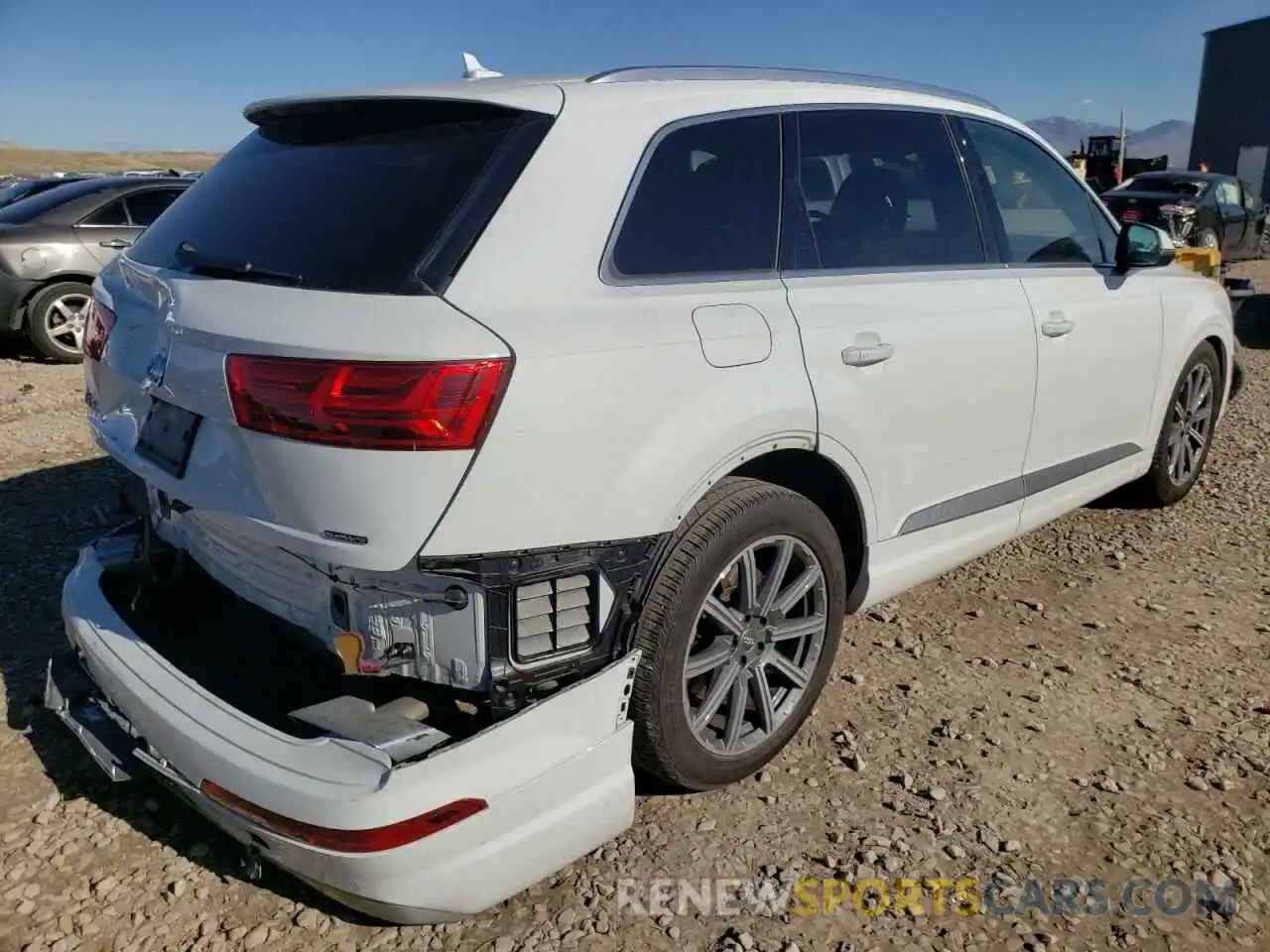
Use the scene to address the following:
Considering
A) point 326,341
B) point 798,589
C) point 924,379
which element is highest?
point 326,341

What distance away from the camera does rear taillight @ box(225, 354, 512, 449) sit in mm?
1955

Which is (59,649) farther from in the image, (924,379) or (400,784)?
(924,379)

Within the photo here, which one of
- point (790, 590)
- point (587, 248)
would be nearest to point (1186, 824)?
point (790, 590)

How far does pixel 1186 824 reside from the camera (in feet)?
8.68

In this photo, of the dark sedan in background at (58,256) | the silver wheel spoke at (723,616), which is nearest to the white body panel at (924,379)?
the silver wheel spoke at (723,616)

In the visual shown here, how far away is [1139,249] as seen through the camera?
3.97m

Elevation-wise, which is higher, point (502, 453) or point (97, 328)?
point (97, 328)

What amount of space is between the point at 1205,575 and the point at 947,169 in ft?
7.17

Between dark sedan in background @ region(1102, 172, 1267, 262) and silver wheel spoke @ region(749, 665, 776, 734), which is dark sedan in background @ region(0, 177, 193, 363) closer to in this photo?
silver wheel spoke @ region(749, 665, 776, 734)

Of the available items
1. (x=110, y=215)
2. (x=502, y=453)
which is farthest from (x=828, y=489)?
(x=110, y=215)

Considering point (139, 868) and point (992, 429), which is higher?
point (992, 429)

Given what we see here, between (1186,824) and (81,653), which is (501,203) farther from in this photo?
(1186,824)

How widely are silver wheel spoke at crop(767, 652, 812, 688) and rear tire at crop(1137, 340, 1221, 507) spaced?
264 centimetres

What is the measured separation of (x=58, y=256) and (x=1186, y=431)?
876 centimetres
